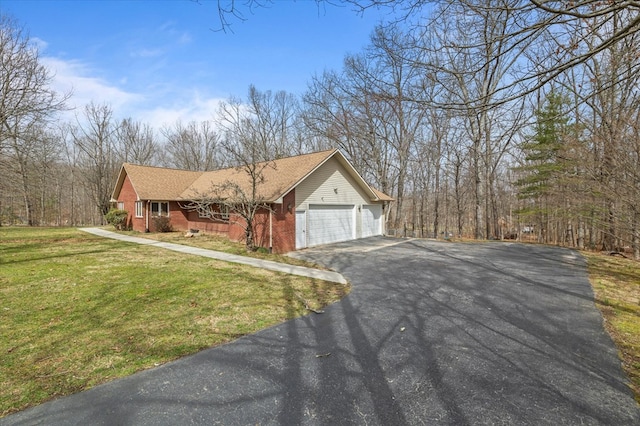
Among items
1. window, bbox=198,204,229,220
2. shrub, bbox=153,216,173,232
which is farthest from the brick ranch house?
shrub, bbox=153,216,173,232

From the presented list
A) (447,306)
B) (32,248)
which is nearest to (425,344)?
(447,306)

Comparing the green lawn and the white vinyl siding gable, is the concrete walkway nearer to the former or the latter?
the green lawn

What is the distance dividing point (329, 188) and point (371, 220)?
4790 mm

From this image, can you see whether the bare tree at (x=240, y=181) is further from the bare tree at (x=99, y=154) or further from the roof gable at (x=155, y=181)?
the bare tree at (x=99, y=154)

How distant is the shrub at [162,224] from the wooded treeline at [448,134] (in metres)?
6.04

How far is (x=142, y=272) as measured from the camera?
8586mm

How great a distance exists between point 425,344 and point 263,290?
3.99 meters

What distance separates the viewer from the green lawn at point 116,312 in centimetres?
364

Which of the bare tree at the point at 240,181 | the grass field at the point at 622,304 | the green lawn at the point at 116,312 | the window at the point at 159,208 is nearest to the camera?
the green lawn at the point at 116,312

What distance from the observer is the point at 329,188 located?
50.4 ft

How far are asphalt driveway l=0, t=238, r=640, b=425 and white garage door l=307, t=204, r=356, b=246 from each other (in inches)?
329

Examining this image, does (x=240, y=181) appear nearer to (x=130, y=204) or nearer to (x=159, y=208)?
(x=159, y=208)

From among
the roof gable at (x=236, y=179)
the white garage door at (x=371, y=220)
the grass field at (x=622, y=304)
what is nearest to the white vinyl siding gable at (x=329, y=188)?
the roof gable at (x=236, y=179)

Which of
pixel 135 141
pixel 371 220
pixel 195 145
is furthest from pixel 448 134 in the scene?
pixel 135 141
